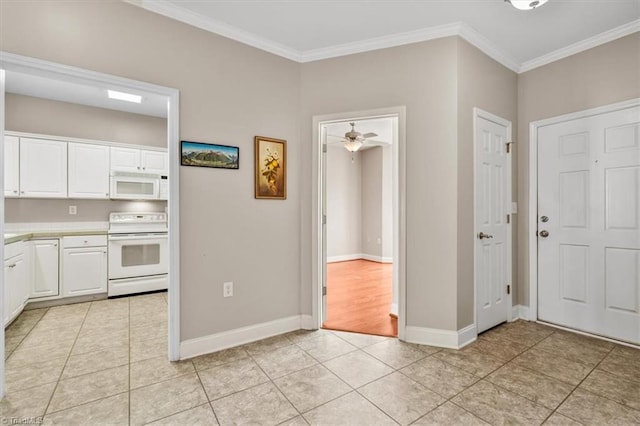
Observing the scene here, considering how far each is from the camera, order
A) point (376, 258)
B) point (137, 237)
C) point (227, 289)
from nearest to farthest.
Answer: point (227, 289), point (137, 237), point (376, 258)

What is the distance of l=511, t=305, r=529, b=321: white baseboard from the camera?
3.31 metres

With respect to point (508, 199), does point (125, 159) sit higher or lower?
higher

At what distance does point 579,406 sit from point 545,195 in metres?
2.07

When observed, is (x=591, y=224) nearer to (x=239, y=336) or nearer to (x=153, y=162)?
(x=239, y=336)

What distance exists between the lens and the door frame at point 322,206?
2.79 metres

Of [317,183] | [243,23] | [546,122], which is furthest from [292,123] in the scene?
[546,122]

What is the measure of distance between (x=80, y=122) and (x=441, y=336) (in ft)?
17.3

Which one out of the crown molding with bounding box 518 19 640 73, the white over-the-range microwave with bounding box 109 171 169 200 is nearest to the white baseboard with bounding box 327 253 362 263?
the white over-the-range microwave with bounding box 109 171 169 200

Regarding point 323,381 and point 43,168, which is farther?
point 43,168

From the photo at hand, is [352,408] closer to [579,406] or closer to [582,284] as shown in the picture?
[579,406]

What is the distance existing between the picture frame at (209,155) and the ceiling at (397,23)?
0.98 m

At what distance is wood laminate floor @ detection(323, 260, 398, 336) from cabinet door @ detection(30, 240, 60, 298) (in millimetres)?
3438

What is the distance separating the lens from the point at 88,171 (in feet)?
13.9

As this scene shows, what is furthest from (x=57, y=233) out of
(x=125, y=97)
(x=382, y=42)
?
(x=382, y=42)
